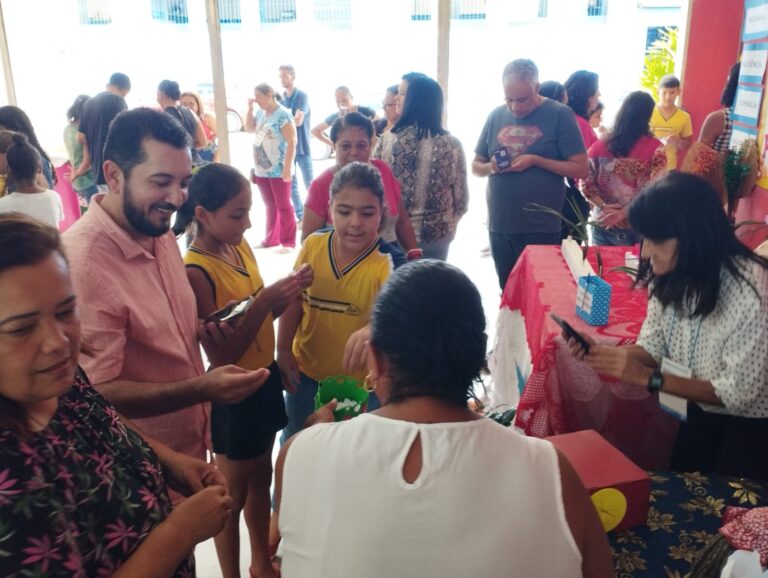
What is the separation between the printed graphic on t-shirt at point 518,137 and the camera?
3.35 m

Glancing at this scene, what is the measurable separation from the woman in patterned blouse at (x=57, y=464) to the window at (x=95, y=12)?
6.41m

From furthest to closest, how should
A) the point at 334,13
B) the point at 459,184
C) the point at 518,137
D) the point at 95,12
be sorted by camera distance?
1. the point at 95,12
2. the point at 334,13
3. the point at 518,137
4. the point at 459,184

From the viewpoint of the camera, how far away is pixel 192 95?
5.93m

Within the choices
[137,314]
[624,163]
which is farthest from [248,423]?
[624,163]

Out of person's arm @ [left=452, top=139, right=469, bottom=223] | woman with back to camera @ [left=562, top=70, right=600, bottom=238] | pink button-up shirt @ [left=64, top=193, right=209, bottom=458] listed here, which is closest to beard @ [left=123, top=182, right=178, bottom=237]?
pink button-up shirt @ [left=64, top=193, right=209, bottom=458]

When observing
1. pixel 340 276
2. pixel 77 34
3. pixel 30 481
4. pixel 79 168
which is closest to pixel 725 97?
pixel 340 276

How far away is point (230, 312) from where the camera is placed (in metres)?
1.75

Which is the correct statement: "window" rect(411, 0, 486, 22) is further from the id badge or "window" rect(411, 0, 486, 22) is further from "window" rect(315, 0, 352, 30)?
the id badge

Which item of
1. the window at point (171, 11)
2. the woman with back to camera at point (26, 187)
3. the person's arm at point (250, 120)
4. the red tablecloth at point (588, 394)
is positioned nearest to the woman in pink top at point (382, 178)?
the red tablecloth at point (588, 394)

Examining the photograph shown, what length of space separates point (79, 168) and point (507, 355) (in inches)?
170

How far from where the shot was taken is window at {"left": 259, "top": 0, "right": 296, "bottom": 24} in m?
6.18

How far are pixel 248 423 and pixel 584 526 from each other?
1.28 metres

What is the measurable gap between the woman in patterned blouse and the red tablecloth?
114cm

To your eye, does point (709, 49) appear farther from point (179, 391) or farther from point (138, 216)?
point (179, 391)
